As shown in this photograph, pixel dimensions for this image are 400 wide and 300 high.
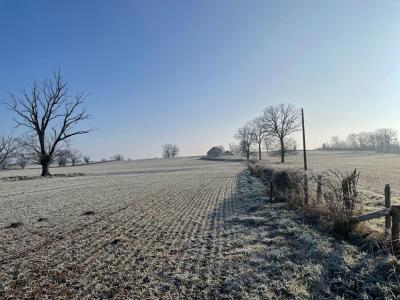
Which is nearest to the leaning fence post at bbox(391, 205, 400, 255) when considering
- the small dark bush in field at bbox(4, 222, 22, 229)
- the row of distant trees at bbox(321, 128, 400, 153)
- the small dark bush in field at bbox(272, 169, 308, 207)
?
the small dark bush in field at bbox(272, 169, 308, 207)

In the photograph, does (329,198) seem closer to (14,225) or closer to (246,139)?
(14,225)

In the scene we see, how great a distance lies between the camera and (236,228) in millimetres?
9984

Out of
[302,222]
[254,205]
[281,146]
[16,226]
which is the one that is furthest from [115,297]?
[281,146]

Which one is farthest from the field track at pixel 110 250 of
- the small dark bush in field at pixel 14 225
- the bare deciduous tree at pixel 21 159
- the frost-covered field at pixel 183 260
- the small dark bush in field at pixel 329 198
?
the bare deciduous tree at pixel 21 159

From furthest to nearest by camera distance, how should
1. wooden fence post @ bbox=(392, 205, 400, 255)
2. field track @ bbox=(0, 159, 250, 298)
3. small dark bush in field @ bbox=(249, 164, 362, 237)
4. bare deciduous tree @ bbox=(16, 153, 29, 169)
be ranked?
bare deciduous tree @ bbox=(16, 153, 29, 169), small dark bush in field @ bbox=(249, 164, 362, 237), wooden fence post @ bbox=(392, 205, 400, 255), field track @ bbox=(0, 159, 250, 298)

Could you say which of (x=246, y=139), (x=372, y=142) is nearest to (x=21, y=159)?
(x=246, y=139)

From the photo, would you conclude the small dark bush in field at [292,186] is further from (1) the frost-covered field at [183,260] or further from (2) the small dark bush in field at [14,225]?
(2) the small dark bush in field at [14,225]

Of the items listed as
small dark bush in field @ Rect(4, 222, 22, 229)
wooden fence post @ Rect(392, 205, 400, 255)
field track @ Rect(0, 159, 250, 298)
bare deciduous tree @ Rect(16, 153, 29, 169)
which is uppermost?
bare deciduous tree @ Rect(16, 153, 29, 169)

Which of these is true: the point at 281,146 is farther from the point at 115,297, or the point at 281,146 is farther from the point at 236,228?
the point at 115,297

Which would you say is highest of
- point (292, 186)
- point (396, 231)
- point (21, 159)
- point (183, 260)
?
point (21, 159)

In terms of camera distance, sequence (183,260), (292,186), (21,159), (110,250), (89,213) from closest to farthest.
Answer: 1. (183,260)
2. (110,250)
3. (89,213)
4. (292,186)
5. (21,159)

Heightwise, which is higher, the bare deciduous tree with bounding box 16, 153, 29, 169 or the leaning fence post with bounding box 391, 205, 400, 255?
the bare deciduous tree with bounding box 16, 153, 29, 169

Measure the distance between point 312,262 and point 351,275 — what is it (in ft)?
2.88

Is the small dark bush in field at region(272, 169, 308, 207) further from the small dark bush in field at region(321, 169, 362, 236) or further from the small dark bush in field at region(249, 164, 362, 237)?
the small dark bush in field at region(321, 169, 362, 236)
